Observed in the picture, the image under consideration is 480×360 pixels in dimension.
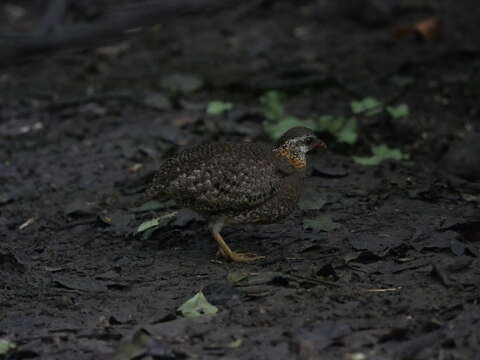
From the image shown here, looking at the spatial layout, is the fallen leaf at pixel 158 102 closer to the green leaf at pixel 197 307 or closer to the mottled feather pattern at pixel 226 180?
the mottled feather pattern at pixel 226 180

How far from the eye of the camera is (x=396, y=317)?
211 inches

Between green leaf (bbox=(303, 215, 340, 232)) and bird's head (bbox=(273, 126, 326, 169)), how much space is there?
1.47 ft

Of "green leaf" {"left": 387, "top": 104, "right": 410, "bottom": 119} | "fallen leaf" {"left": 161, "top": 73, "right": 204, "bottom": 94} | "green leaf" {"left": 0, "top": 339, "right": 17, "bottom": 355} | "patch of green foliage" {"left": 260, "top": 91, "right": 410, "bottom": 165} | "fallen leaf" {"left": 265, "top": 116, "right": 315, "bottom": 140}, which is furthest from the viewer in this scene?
"fallen leaf" {"left": 161, "top": 73, "right": 204, "bottom": 94}

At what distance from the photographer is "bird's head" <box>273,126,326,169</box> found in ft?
23.2

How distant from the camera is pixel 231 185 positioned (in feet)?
21.5

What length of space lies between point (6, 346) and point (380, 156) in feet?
14.5

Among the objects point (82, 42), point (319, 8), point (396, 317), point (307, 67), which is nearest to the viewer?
point (396, 317)

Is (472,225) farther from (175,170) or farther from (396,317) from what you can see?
(175,170)

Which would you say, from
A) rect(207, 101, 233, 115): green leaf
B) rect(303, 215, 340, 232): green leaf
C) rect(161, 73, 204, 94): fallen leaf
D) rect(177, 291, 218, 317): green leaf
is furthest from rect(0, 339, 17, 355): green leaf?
rect(161, 73, 204, 94): fallen leaf

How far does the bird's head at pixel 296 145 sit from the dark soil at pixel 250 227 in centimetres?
54

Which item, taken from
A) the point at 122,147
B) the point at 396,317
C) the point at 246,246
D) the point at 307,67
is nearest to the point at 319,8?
the point at 307,67

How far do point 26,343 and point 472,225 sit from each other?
3.39m

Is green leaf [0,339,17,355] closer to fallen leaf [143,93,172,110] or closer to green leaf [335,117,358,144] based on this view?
green leaf [335,117,358,144]

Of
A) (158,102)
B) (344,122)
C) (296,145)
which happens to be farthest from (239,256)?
(158,102)
